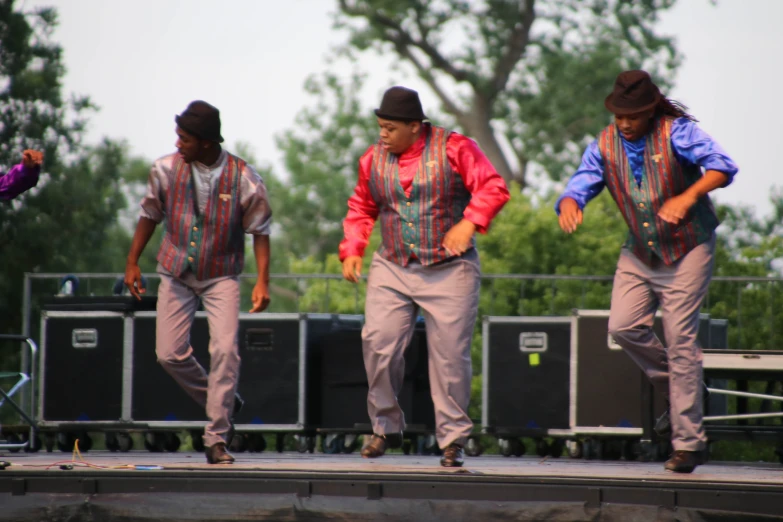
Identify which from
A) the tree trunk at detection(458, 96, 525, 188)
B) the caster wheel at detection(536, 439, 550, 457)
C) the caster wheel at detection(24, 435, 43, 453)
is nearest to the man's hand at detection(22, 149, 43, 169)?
the caster wheel at detection(24, 435, 43, 453)

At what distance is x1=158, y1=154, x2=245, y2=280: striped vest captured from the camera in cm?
548

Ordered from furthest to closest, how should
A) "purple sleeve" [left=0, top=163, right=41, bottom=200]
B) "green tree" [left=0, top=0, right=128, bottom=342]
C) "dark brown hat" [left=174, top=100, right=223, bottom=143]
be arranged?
"green tree" [left=0, top=0, right=128, bottom=342] → "purple sleeve" [left=0, top=163, right=41, bottom=200] → "dark brown hat" [left=174, top=100, right=223, bottom=143]

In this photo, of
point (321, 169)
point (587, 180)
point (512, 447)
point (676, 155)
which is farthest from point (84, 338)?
point (321, 169)

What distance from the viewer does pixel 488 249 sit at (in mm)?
17219

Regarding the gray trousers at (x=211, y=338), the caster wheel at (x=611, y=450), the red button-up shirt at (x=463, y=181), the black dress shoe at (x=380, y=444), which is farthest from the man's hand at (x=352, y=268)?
the caster wheel at (x=611, y=450)

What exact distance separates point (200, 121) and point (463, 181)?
121cm

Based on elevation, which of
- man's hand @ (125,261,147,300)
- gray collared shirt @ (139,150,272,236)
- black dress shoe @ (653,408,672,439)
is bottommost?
black dress shoe @ (653,408,672,439)

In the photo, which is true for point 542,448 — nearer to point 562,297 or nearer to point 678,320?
point 678,320

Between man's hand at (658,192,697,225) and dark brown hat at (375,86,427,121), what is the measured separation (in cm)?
112

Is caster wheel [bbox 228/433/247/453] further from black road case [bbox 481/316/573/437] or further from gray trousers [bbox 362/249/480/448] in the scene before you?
gray trousers [bbox 362/249/480/448]

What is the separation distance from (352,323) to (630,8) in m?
20.1

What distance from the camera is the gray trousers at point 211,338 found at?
5398mm

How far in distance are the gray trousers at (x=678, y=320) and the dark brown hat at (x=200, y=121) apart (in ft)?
6.40

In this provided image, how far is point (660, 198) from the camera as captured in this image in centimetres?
499
